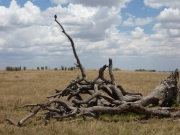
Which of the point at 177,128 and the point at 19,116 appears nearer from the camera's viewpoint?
the point at 177,128

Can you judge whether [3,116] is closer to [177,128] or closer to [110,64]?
[110,64]

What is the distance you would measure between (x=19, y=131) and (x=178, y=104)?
6259mm

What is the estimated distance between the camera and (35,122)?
8.82 meters

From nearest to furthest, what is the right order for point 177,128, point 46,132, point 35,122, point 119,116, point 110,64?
point 46,132 < point 177,128 < point 35,122 < point 119,116 < point 110,64

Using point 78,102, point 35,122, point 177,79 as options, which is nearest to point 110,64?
point 78,102

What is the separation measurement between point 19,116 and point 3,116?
1.81 ft

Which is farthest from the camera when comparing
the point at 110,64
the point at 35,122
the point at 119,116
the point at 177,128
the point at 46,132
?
the point at 110,64

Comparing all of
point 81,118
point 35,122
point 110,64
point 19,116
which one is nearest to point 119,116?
point 81,118

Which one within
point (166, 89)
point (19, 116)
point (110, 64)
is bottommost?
point (19, 116)

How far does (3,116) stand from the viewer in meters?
9.75

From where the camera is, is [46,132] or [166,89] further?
[166,89]

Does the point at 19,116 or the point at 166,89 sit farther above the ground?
the point at 166,89

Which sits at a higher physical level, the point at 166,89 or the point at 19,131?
the point at 166,89

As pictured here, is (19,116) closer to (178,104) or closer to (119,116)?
(119,116)
